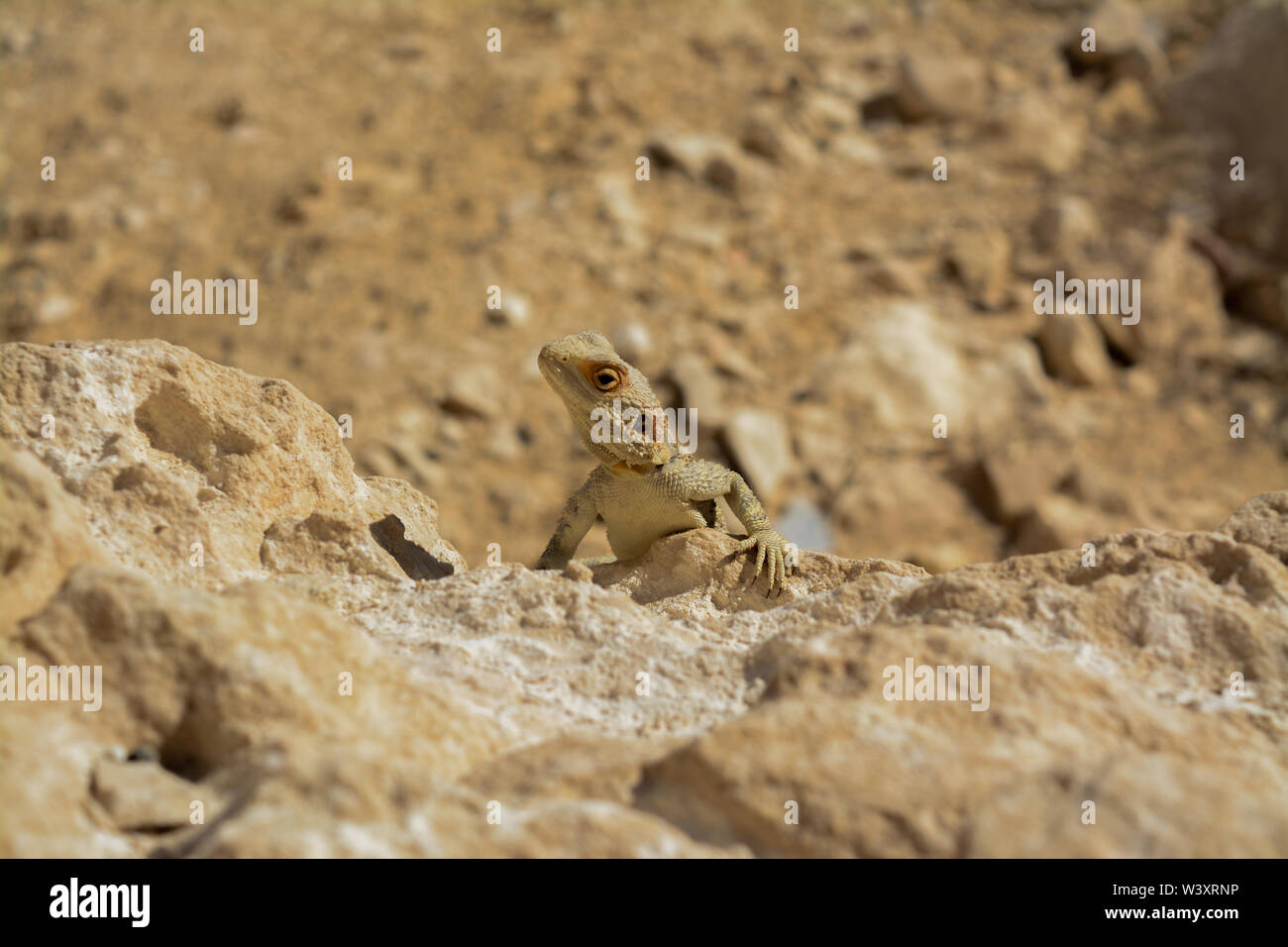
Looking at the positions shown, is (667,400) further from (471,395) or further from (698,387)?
(471,395)

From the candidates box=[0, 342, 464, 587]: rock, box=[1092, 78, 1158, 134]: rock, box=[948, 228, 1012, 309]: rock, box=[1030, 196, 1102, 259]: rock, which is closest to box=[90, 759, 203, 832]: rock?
box=[0, 342, 464, 587]: rock

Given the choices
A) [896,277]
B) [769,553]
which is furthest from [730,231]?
[769,553]

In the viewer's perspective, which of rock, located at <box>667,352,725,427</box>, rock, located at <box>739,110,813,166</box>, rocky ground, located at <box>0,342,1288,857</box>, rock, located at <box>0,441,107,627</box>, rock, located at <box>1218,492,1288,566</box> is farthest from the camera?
rock, located at <box>739,110,813,166</box>

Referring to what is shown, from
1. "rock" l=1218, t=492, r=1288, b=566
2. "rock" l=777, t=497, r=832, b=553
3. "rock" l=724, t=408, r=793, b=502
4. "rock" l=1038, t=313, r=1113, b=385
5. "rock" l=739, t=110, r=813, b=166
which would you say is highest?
"rock" l=739, t=110, r=813, b=166

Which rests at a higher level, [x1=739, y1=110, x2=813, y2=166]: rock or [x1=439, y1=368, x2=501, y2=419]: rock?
[x1=739, y1=110, x2=813, y2=166]: rock

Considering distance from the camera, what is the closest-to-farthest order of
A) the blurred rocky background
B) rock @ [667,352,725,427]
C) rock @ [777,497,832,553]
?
rock @ [777,497,832,553] < rock @ [667,352,725,427] < the blurred rocky background

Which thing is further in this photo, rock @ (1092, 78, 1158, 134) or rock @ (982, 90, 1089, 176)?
rock @ (1092, 78, 1158, 134)

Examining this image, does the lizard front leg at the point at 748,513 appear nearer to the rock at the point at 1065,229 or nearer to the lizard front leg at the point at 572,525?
the lizard front leg at the point at 572,525

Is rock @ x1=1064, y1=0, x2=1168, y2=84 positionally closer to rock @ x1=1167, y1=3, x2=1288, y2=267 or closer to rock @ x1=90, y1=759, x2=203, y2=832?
rock @ x1=1167, y1=3, x2=1288, y2=267
